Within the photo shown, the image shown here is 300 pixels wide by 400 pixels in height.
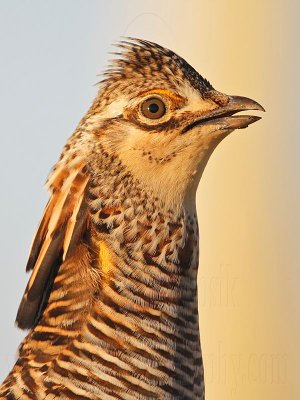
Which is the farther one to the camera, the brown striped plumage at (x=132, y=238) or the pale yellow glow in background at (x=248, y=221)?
the pale yellow glow in background at (x=248, y=221)

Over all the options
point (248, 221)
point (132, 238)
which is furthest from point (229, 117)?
point (248, 221)

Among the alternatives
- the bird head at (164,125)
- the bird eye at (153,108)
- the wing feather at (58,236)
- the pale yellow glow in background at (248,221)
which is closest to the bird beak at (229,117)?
the bird head at (164,125)

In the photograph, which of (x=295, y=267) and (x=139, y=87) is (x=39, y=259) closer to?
(x=139, y=87)

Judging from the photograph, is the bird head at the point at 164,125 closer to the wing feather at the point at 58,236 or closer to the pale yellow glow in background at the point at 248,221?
the wing feather at the point at 58,236

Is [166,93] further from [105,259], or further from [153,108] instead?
[105,259]

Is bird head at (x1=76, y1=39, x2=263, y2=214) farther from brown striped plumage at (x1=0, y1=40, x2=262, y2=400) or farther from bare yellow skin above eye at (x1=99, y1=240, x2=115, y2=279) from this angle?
bare yellow skin above eye at (x1=99, y1=240, x2=115, y2=279)

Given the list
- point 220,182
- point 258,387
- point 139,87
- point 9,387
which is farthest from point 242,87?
point 9,387
